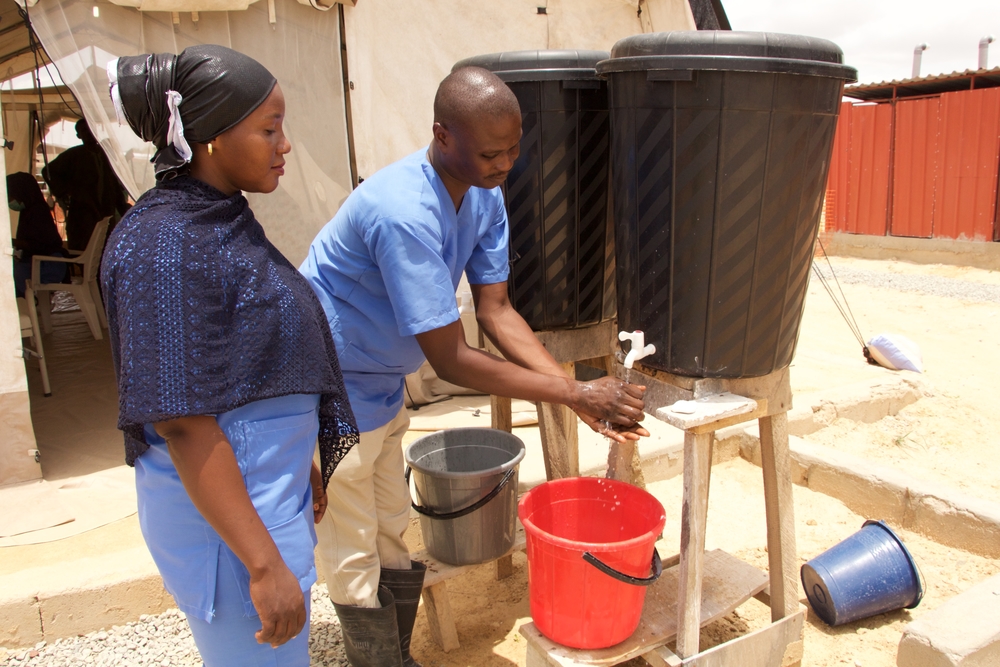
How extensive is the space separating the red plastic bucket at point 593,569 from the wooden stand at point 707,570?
68 millimetres

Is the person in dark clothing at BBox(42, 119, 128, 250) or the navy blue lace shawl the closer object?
the navy blue lace shawl

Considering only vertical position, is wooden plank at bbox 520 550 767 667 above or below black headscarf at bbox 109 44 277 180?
below

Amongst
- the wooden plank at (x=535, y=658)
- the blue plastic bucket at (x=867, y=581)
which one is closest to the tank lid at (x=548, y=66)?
the wooden plank at (x=535, y=658)

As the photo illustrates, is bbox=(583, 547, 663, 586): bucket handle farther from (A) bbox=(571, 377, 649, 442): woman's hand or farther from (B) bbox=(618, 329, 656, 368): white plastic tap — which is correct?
(B) bbox=(618, 329, 656, 368): white plastic tap

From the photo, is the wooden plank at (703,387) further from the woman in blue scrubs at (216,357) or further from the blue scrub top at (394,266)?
the woman in blue scrubs at (216,357)

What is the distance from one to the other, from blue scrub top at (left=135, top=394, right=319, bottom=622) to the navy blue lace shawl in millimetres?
48

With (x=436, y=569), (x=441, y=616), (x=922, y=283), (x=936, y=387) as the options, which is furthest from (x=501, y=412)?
(x=922, y=283)

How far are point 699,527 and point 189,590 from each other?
1.34 meters

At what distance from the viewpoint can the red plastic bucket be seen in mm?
1950

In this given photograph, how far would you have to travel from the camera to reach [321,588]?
3.04 m

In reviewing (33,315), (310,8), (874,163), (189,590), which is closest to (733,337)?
(189,590)

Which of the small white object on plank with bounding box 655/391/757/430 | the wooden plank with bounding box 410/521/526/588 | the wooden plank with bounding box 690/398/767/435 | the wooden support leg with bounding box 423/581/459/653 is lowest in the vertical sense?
the wooden support leg with bounding box 423/581/459/653

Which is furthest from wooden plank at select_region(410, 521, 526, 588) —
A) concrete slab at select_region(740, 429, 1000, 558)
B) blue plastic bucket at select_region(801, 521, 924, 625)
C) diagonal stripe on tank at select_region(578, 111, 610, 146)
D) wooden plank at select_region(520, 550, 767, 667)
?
concrete slab at select_region(740, 429, 1000, 558)

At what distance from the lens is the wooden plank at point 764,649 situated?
84.9 inches
